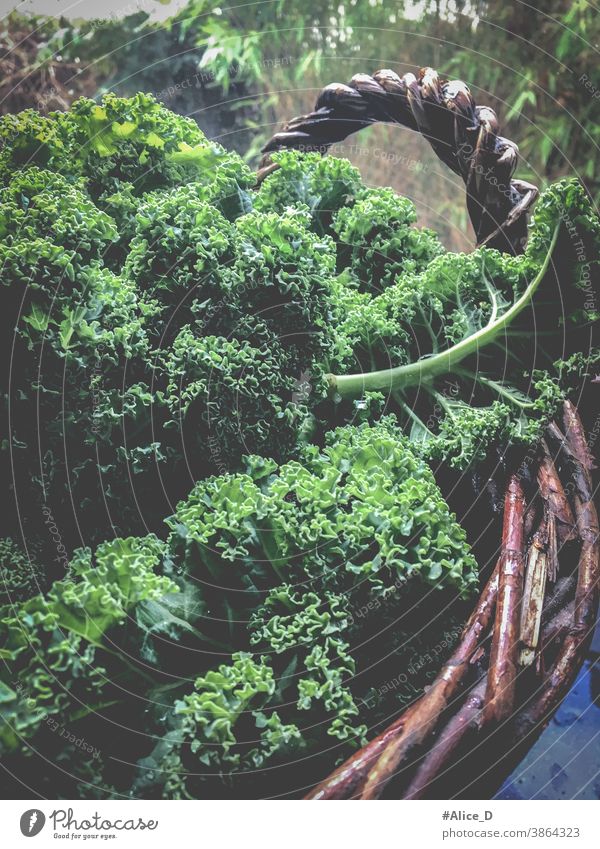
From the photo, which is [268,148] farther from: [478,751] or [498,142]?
[478,751]

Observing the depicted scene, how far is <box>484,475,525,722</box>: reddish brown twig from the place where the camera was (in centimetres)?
129

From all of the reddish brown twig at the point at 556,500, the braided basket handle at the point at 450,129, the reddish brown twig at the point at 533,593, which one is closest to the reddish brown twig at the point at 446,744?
the reddish brown twig at the point at 533,593

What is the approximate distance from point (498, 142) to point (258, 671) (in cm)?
146

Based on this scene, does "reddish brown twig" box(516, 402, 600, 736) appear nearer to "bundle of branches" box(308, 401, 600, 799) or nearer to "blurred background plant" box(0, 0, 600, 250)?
"bundle of branches" box(308, 401, 600, 799)

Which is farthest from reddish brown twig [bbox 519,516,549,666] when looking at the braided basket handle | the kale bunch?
the braided basket handle

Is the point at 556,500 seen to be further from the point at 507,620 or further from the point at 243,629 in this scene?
the point at 243,629

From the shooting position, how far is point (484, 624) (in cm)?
143

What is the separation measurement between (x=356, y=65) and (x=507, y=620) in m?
2.23

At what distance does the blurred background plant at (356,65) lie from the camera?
2.57 m

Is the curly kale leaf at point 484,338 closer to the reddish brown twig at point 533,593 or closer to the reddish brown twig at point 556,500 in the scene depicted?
the reddish brown twig at point 556,500

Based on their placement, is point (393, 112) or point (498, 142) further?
point (393, 112)

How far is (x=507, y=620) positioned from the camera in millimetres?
1387
